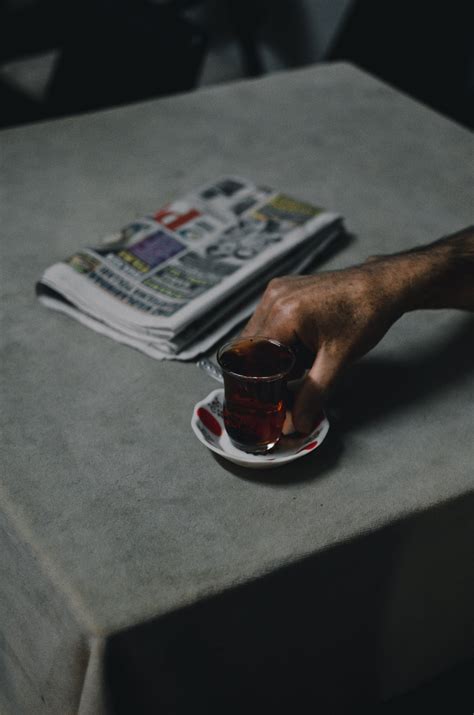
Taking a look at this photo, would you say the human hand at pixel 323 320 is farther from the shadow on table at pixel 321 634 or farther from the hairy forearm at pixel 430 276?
the shadow on table at pixel 321 634

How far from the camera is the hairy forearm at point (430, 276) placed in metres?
0.99

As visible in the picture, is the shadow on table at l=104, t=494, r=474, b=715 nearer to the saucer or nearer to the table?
the table

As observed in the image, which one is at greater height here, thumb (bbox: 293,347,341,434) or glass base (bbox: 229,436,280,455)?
thumb (bbox: 293,347,341,434)

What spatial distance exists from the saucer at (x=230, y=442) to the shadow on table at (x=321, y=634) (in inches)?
4.5

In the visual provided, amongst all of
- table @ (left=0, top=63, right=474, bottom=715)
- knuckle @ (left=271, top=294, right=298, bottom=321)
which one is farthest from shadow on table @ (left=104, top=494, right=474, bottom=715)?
knuckle @ (left=271, top=294, right=298, bottom=321)

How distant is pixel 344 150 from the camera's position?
1.54m

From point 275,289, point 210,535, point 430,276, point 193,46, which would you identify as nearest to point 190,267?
point 275,289

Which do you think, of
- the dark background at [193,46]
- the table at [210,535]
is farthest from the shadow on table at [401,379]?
the dark background at [193,46]

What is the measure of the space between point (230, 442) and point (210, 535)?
0.43 ft

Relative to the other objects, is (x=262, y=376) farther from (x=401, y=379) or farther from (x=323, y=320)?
(x=401, y=379)

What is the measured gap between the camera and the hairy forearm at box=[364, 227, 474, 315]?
99 cm

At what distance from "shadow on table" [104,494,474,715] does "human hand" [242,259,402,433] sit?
0.16 m

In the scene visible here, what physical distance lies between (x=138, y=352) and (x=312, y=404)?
0.83 ft

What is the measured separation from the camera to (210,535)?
31.0 inches
